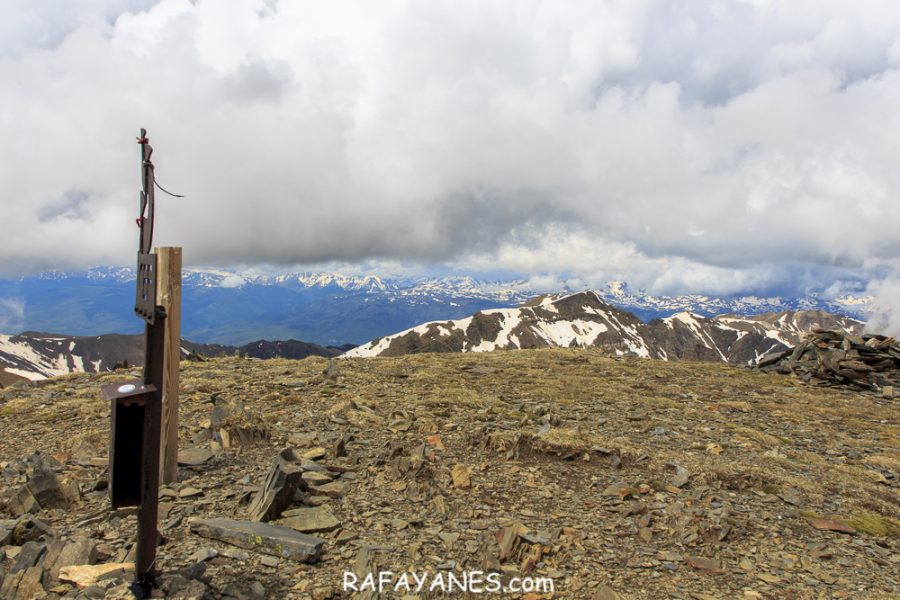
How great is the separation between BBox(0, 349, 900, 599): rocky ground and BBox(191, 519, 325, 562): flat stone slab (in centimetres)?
5

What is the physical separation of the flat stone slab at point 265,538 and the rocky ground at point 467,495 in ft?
0.17

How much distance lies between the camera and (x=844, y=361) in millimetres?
24453

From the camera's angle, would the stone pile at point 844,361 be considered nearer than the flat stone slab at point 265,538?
No

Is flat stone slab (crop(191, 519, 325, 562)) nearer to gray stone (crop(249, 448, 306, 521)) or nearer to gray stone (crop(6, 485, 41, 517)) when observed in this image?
gray stone (crop(249, 448, 306, 521))

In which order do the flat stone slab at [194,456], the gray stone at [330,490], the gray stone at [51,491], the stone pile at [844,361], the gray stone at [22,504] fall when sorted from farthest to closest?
1. the stone pile at [844,361]
2. the flat stone slab at [194,456]
3. the gray stone at [330,490]
4. the gray stone at [51,491]
5. the gray stone at [22,504]

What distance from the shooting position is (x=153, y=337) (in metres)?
5.62

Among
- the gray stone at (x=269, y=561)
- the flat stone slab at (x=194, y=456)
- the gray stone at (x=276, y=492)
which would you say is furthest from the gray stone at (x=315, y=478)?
the flat stone slab at (x=194, y=456)

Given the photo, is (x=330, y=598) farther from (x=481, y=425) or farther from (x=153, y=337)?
(x=481, y=425)

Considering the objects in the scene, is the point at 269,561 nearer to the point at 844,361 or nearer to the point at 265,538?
the point at 265,538

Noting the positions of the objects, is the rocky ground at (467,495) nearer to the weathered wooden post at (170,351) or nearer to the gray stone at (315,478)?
the gray stone at (315,478)

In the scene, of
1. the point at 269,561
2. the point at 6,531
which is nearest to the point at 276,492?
the point at 269,561

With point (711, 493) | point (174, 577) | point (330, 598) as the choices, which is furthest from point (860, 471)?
point (174, 577)

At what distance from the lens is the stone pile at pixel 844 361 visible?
2372 centimetres

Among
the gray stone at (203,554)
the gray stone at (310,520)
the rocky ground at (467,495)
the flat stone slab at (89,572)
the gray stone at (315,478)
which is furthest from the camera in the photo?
the gray stone at (315,478)
